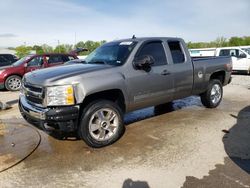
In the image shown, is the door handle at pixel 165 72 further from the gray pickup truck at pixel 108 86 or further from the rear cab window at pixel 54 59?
the rear cab window at pixel 54 59

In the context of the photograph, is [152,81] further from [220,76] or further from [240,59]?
[240,59]

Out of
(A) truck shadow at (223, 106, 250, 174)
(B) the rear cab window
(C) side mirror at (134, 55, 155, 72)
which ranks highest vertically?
(C) side mirror at (134, 55, 155, 72)

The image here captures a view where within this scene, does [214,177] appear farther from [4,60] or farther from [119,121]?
[4,60]

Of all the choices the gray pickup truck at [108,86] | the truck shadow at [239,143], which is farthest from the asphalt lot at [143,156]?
the gray pickup truck at [108,86]

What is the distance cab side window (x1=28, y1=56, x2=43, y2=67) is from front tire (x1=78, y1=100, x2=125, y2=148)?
860 cm

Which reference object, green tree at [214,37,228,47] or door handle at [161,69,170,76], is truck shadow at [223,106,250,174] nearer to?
door handle at [161,69,170,76]

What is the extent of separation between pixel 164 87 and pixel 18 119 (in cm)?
371

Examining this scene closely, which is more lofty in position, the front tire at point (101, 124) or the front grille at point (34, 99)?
the front grille at point (34, 99)

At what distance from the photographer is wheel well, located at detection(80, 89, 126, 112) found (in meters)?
4.75

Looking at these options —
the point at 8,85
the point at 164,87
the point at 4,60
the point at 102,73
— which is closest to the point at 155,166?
the point at 102,73

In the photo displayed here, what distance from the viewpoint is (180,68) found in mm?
6184

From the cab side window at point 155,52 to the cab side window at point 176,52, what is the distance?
1.05 feet

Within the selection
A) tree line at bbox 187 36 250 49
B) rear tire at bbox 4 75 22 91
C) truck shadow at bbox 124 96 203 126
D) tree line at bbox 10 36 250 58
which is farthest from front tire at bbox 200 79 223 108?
tree line at bbox 187 36 250 49

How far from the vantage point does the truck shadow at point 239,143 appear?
13.6 ft
